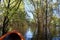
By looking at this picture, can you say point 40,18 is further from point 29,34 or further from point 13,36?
point 13,36

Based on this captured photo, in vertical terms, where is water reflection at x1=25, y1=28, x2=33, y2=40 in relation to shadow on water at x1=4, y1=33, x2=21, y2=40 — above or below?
below

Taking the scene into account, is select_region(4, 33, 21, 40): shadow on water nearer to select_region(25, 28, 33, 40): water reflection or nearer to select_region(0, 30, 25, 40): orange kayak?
select_region(0, 30, 25, 40): orange kayak

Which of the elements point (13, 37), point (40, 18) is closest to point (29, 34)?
point (40, 18)

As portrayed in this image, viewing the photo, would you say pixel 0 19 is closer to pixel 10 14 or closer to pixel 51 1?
pixel 10 14

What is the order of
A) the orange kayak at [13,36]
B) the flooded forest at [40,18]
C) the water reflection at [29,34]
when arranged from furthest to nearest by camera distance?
the water reflection at [29,34] < the flooded forest at [40,18] < the orange kayak at [13,36]

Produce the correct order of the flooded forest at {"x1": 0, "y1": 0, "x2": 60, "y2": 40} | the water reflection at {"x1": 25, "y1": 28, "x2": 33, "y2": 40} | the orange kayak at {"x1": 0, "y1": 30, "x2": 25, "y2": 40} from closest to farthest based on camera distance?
the orange kayak at {"x1": 0, "y1": 30, "x2": 25, "y2": 40} → the flooded forest at {"x1": 0, "y1": 0, "x2": 60, "y2": 40} → the water reflection at {"x1": 25, "y1": 28, "x2": 33, "y2": 40}

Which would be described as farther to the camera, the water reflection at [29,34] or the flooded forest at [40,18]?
the water reflection at [29,34]

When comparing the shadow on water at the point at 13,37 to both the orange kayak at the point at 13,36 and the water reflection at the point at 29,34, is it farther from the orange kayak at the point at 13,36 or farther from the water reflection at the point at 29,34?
the water reflection at the point at 29,34

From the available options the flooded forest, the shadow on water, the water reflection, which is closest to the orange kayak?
the shadow on water

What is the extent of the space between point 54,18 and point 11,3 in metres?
4.24

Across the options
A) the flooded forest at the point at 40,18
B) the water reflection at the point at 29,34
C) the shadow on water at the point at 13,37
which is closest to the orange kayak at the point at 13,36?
the shadow on water at the point at 13,37

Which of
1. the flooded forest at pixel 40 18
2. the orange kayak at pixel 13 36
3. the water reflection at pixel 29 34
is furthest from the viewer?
the water reflection at pixel 29 34

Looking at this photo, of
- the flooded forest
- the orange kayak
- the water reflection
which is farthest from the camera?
the water reflection

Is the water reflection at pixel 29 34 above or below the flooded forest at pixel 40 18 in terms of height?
below
